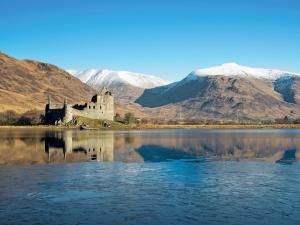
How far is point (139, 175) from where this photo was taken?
33406mm

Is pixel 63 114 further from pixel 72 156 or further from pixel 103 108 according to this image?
pixel 72 156

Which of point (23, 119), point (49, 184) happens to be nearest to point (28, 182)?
point (49, 184)

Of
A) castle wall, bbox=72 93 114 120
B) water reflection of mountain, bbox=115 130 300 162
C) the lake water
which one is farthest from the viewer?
castle wall, bbox=72 93 114 120

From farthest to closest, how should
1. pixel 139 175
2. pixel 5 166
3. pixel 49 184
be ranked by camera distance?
pixel 5 166, pixel 139 175, pixel 49 184

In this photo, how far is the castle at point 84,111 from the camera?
5940 inches

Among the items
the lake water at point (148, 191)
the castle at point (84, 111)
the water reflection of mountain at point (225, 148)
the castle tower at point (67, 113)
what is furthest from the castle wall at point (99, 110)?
the lake water at point (148, 191)

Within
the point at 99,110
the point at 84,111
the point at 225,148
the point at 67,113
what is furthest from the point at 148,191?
the point at 99,110

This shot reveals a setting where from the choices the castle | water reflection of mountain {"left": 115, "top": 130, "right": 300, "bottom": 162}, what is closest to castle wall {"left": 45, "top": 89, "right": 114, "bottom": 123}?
the castle

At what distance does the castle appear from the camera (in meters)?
151

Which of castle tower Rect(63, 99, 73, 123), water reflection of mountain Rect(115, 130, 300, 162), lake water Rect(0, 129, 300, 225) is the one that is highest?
castle tower Rect(63, 99, 73, 123)

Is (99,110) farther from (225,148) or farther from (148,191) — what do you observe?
(148,191)

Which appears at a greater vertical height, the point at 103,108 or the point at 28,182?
the point at 103,108

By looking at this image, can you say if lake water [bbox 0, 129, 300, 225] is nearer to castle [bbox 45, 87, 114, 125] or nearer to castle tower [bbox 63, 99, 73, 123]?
castle tower [bbox 63, 99, 73, 123]

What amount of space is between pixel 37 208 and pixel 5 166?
17.6m
